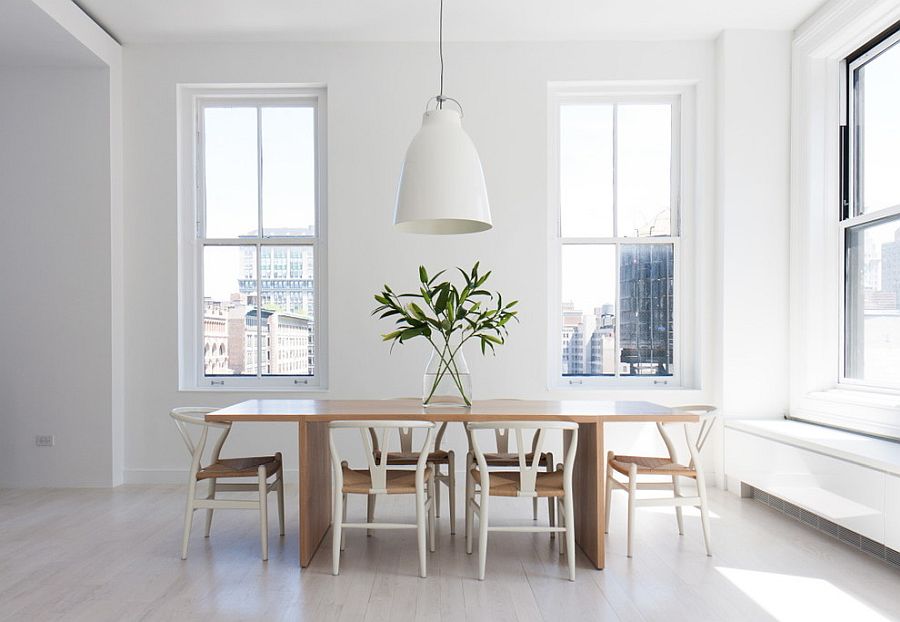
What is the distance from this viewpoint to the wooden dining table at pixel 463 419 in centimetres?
355

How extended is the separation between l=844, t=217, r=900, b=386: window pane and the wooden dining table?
5.31ft

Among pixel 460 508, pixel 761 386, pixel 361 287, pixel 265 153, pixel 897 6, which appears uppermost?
pixel 897 6

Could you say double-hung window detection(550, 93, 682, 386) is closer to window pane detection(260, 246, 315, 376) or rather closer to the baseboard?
window pane detection(260, 246, 315, 376)

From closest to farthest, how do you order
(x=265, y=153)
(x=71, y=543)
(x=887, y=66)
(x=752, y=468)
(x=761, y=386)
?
(x=71, y=543) → (x=887, y=66) → (x=752, y=468) → (x=761, y=386) → (x=265, y=153)

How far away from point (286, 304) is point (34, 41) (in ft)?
8.46

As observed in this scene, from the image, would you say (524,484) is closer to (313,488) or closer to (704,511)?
(704,511)

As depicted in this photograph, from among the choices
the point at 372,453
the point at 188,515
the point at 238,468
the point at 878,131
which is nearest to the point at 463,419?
the point at 372,453

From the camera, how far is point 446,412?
3.71m

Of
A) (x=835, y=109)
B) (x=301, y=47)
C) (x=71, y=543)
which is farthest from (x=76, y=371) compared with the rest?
(x=835, y=109)

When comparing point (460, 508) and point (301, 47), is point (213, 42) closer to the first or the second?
point (301, 47)

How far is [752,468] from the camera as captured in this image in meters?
4.91

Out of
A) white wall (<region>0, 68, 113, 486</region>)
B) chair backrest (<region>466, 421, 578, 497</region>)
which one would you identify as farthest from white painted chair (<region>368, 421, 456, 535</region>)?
white wall (<region>0, 68, 113, 486</region>)

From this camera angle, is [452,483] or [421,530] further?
[452,483]

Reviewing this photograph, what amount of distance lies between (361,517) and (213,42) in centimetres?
386
